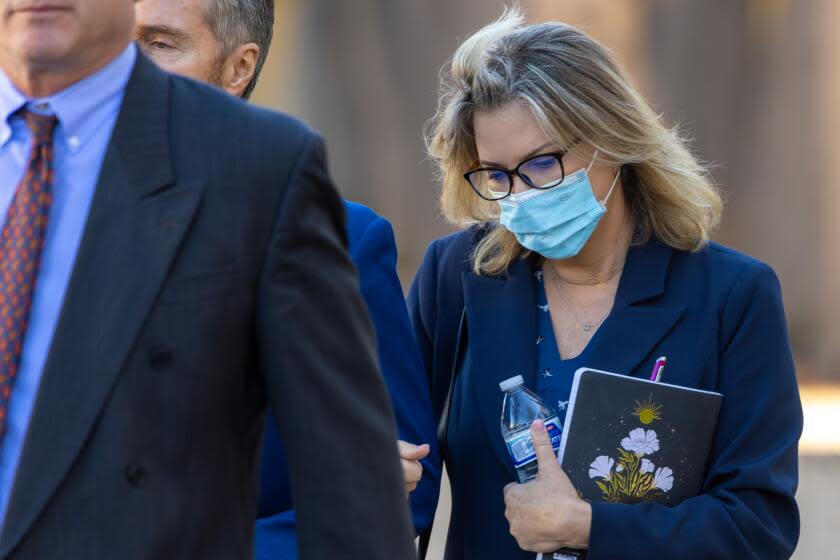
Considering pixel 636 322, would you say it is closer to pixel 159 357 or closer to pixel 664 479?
pixel 664 479

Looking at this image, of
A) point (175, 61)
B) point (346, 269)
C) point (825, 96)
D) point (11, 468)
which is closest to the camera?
point (11, 468)

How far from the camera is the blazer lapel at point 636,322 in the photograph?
2975 mm

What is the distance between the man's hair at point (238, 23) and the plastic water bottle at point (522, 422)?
2.70 ft

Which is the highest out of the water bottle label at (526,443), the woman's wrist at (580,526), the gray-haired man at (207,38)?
the gray-haired man at (207,38)

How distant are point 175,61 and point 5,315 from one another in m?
1.20

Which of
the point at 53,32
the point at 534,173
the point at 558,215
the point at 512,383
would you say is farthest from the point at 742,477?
Result: the point at 53,32

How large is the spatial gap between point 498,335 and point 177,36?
902mm

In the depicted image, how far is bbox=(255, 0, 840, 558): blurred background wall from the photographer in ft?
24.8

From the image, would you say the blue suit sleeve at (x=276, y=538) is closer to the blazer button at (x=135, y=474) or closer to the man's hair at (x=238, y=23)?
the blazer button at (x=135, y=474)

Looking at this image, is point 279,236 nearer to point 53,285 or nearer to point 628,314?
point 53,285

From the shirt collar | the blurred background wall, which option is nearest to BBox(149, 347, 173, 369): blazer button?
the shirt collar

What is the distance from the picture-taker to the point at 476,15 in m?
7.66

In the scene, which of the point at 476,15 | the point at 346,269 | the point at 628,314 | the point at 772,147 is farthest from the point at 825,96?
the point at 346,269

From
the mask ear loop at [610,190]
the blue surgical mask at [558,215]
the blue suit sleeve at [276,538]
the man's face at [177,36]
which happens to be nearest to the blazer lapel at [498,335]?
the blue surgical mask at [558,215]
